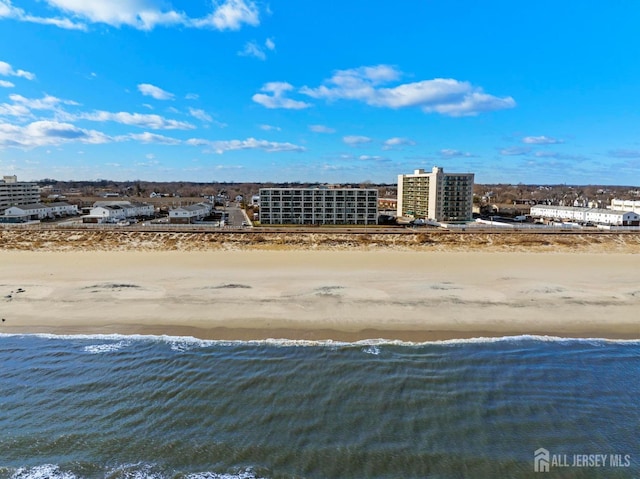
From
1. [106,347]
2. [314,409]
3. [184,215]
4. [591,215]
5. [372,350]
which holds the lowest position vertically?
[314,409]

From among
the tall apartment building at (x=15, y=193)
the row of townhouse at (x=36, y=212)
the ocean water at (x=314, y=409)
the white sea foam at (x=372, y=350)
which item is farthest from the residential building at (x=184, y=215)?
the white sea foam at (x=372, y=350)

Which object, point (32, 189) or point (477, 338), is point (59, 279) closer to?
point (477, 338)

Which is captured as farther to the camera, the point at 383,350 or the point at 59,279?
the point at 59,279

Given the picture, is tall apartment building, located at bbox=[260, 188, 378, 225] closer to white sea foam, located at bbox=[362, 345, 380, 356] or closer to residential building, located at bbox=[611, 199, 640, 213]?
white sea foam, located at bbox=[362, 345, 380, 356]

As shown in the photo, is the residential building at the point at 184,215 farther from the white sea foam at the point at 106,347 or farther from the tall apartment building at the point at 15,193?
the white sea foam at the point at 106,347

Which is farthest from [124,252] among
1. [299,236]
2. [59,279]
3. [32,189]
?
[32,189]

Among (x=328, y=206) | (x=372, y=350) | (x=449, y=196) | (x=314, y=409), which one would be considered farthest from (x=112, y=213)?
(x=314, y=409)

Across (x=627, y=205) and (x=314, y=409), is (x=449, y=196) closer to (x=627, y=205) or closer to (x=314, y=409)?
(x=627, y=205)
